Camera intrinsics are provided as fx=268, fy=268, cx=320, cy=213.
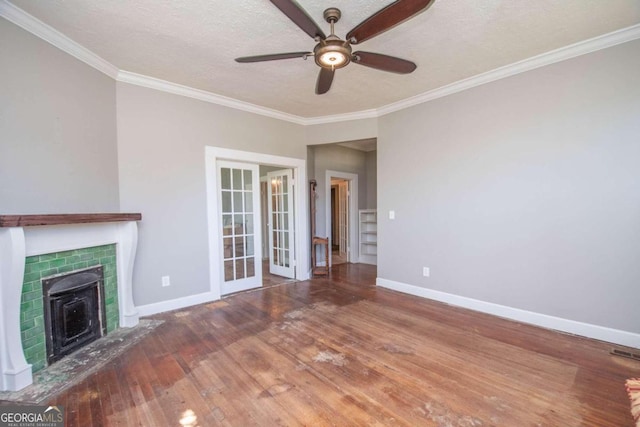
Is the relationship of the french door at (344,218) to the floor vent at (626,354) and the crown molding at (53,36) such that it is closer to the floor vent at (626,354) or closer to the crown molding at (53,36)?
the floor vent at (626,354)

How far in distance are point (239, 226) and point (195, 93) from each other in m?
1.87

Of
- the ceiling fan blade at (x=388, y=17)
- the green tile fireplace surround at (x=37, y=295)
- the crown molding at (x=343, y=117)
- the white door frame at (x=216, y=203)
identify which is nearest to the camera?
the ceiling fan blade at (x=388, y=17)

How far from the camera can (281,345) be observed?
8.04 feet

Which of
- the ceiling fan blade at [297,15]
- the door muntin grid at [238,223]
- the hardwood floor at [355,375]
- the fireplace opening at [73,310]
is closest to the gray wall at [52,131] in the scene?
the fireplace opening at [73,310]

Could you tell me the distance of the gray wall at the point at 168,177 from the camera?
301cm

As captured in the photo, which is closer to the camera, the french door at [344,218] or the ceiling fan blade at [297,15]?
the ceiling fan blade at [297,15]

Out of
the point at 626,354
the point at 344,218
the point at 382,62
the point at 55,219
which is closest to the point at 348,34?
the point at 382,62

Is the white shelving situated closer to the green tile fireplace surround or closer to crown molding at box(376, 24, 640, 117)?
crown molding at box(376, 24, 640, 117)

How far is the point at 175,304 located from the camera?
3320 millimetres

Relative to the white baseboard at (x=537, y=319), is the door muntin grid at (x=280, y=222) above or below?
above

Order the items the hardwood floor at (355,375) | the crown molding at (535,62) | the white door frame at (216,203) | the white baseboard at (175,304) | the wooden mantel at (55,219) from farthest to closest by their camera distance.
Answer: the white door frame at (216,203), the white baseboard at (175,304), the crown molding at (535,62), the wooden mantel at (55,219), the hardwood floor at (355,375)

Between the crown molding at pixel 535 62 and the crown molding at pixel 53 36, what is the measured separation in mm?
3541

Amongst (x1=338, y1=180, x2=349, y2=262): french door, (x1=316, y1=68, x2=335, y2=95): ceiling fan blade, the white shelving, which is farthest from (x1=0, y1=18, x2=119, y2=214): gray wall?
the white shelving

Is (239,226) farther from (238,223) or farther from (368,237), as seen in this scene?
(368,237)
